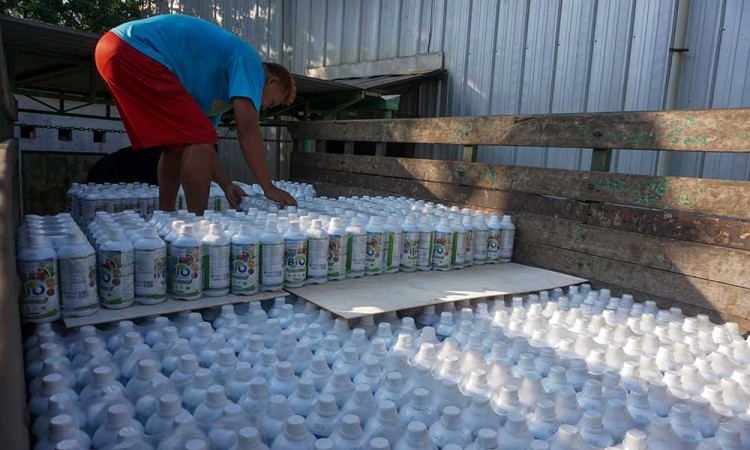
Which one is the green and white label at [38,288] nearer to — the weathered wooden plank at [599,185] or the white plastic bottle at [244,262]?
the white plastic bottle at [244,262]

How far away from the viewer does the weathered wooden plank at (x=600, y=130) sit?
9.25ft

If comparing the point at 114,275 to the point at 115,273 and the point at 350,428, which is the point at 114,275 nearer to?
the point at 115,273

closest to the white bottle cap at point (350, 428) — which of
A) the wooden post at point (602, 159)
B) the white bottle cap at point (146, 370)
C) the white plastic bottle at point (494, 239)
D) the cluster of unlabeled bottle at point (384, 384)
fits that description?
the cluster of unlabeled bottle at point (384, 384)

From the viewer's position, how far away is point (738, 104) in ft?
16.3

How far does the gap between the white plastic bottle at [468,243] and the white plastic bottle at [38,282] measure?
88.3 inches

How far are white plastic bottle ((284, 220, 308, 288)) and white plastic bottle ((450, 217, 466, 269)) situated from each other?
1.03m

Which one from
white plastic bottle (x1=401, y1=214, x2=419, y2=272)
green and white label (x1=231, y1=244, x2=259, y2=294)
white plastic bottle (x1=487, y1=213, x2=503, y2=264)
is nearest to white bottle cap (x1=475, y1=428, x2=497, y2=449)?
green and white label (x1=231, y1=244, x2=259, y2=294)

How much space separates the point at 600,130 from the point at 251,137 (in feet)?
6.96

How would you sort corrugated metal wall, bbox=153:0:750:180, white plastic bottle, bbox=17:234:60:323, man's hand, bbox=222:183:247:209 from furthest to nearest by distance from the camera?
corrugated metal wall, bbox=153:0:750:180 < man's hand, bbox=222:183:247:209 < white plastic bottle, bbox=17:234:60:323

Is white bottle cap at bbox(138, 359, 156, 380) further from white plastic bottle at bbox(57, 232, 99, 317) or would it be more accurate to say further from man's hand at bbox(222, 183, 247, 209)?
man's hand at bbox(222, 183, 247, 209)

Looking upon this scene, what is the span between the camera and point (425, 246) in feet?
10.9

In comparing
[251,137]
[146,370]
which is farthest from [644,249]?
[146,370]

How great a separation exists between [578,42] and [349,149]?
9.21 feet

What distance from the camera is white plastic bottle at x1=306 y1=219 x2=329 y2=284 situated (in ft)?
9.35
